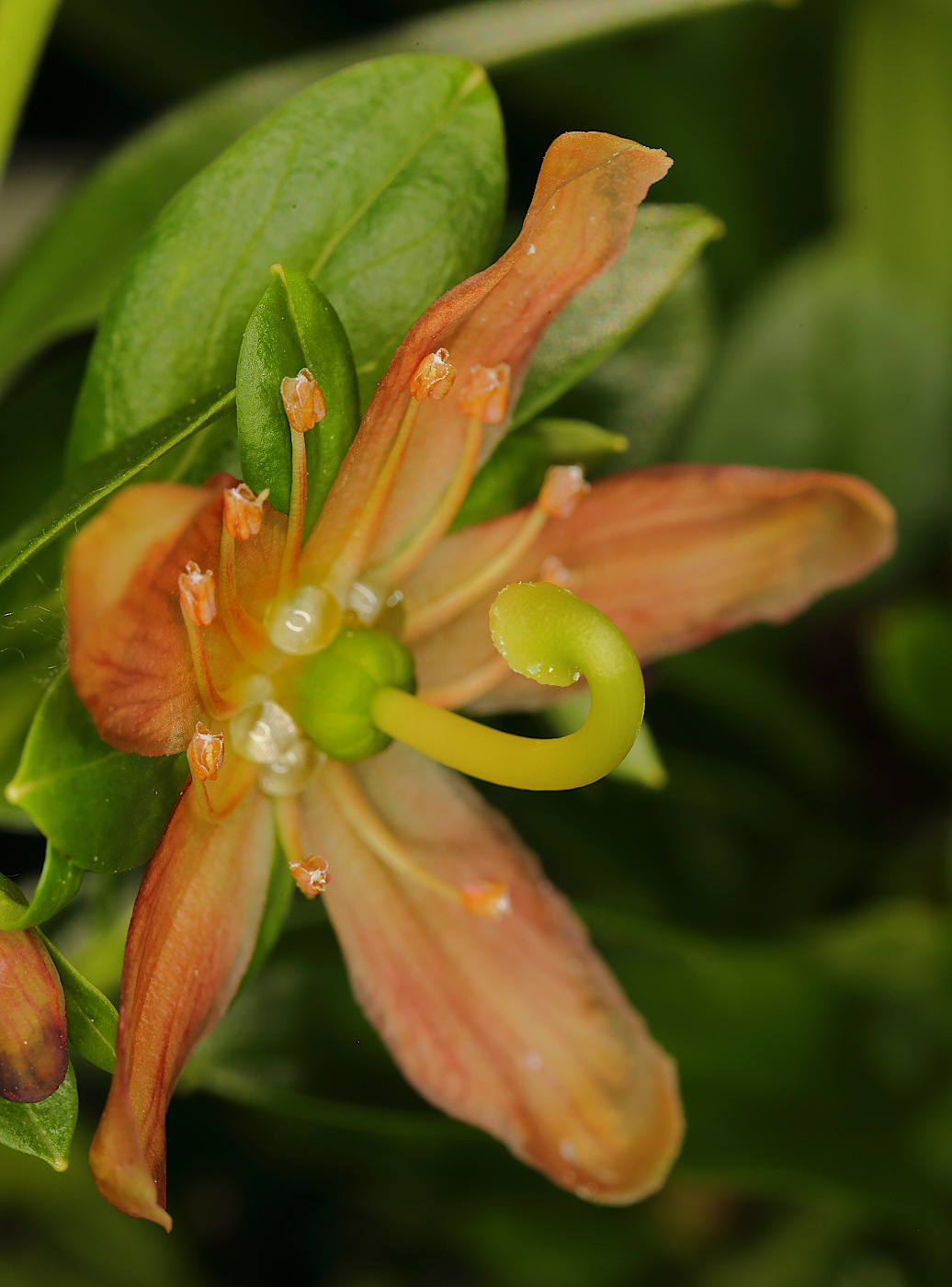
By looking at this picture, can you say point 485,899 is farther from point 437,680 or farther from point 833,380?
point 833,380

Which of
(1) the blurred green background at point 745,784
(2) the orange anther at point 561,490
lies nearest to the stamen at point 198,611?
(2) the orange anther at point 561,490

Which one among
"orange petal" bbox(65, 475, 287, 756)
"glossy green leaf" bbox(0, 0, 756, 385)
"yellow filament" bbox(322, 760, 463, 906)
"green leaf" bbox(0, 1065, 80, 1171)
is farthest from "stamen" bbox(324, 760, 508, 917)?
"glossy green leaf" bbox(0, 0, 756, 385)

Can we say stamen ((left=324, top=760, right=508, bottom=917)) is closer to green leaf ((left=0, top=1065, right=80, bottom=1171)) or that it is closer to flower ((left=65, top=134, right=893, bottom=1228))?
flower ((left=65, top=134, right=893, bottom=1228))

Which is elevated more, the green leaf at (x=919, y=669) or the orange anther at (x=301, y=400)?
the orange anther at (x=301, y=400)

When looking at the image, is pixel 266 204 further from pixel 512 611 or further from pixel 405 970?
pixel 405 970

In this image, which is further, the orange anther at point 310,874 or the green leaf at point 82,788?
the orange anther at point 310,874

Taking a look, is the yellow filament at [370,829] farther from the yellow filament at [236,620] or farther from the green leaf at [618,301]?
the green leaf at [618,301]
